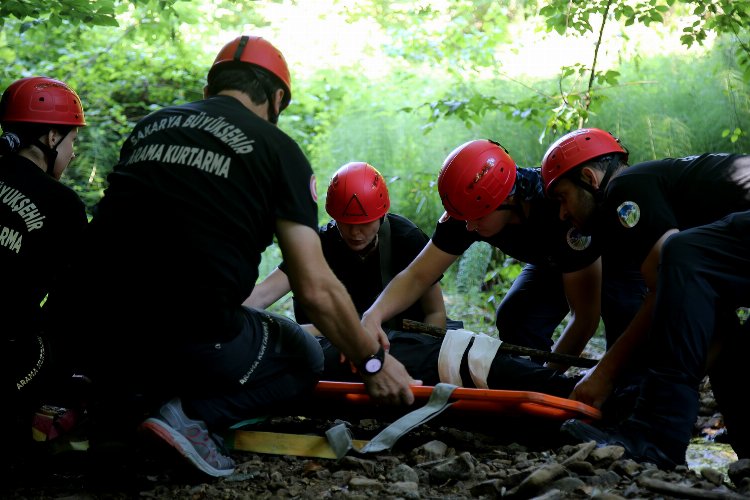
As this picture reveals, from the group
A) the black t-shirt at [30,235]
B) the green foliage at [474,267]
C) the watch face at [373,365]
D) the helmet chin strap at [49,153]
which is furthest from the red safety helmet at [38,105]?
the green foliage at [474,267]

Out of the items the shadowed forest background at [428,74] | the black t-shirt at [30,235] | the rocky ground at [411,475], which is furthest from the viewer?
the shadowed forest background at [428,74]

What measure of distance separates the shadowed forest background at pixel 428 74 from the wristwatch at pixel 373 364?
35.6 inches

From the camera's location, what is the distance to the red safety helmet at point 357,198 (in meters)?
4.02

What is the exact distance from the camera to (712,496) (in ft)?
7.01

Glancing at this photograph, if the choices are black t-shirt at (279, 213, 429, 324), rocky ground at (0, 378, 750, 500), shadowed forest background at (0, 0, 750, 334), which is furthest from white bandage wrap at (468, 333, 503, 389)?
shadowed forest background at (0, 0, 750, 334)

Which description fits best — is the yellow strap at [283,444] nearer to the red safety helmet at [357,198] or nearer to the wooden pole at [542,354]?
the wooden pole at [542,354]

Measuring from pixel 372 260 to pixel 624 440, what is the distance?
6.32 ft

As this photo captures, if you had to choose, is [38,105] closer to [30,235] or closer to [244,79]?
[30,235]

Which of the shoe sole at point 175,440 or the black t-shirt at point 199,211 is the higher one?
the black t-shirt at point 199,211

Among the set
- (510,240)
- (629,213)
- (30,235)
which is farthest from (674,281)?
(30,235)

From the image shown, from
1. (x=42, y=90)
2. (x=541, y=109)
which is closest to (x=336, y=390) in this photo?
(x=42, y=90)

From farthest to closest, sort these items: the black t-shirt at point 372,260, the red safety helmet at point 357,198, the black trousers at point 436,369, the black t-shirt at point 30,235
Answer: the black t-shirt at point 372,260, the red safety helmet at point 357,198, the black trousers at point 436,369, the black t-shirt at point 30,235

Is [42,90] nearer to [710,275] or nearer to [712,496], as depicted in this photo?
[710,275]

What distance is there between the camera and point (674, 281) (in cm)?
269
